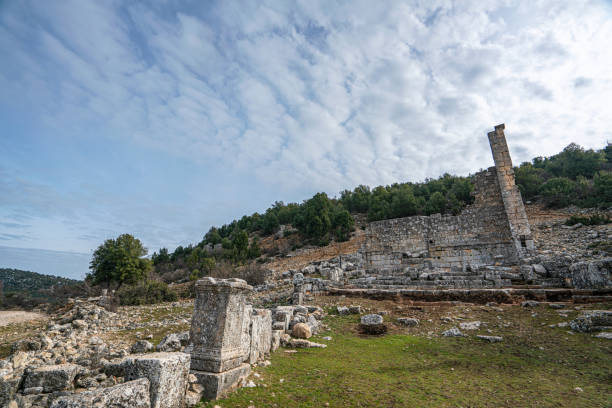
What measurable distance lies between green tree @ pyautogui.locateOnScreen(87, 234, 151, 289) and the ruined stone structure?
18752mm

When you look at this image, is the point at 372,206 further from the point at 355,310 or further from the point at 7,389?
the point at 7,389

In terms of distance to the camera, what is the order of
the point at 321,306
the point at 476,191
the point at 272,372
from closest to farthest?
1. the point at 272,372
2. the point at 321,306
3. the point at 476,191

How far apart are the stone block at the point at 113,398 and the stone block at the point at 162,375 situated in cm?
11

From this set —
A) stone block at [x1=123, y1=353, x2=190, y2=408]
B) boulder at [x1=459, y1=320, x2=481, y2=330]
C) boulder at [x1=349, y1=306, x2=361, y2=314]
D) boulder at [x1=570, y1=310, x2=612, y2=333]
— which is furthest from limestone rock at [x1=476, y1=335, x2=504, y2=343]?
stone block at [x1=123, y1=353, x2=190, y2=408]

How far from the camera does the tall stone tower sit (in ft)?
48.1

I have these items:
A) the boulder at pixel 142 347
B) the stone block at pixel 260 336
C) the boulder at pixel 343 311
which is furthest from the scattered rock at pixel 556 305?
the boulder at pixel 142 347

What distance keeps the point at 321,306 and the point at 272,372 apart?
638cm

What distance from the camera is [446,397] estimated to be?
417cm

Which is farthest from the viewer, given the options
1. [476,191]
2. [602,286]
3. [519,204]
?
[476,191]

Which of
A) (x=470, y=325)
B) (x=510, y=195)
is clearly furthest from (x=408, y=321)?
(x=510, y=195)

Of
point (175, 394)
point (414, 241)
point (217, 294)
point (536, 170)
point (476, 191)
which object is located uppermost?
point (536, 170)

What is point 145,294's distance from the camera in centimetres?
2058

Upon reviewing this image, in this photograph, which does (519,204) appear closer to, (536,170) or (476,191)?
(476,191)

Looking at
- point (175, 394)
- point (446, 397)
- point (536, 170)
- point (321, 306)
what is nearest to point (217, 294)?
point (175, 394)
